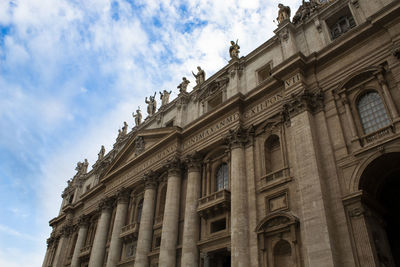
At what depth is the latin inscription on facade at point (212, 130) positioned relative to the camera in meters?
24.7

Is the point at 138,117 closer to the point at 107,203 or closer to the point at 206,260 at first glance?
the point at 107,203

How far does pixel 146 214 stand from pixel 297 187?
1306cm

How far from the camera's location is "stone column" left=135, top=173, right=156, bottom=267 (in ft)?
83.9

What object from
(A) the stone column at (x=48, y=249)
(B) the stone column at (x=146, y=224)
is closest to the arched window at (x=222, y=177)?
(B) the stone column at (x=146, y=224)

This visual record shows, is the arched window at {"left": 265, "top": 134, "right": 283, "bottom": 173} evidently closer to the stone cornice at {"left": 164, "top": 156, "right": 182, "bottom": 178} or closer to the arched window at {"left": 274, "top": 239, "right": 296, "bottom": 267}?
the arched window at {"left": 274, "top": 239, "right": 296, "bottom": 267}

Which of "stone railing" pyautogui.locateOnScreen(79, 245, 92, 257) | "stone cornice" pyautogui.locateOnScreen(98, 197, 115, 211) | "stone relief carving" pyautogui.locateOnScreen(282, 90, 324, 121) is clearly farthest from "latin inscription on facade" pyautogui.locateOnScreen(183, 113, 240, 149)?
"stone railing" pyautogui.locateOnScreen(79, 245, 92, 257)

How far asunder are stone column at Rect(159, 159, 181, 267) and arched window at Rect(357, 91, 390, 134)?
13578mm

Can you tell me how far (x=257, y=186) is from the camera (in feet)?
69.6

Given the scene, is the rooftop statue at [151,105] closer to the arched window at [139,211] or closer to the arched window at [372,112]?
the arched window at [139,211]

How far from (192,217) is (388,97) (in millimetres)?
13506

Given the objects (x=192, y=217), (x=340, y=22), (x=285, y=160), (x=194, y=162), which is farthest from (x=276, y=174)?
(x=340, y=22)

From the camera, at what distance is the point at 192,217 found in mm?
23469

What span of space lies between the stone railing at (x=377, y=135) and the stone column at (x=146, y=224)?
16.4 m

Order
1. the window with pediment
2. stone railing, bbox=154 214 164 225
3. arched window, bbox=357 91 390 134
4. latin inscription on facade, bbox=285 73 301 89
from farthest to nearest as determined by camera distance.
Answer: stone railing, bbox=154 214 164 225
the window with pediment
latin inscription on facade, bbox=285 73 301 89
arched window, bbox=357 91 390 134
